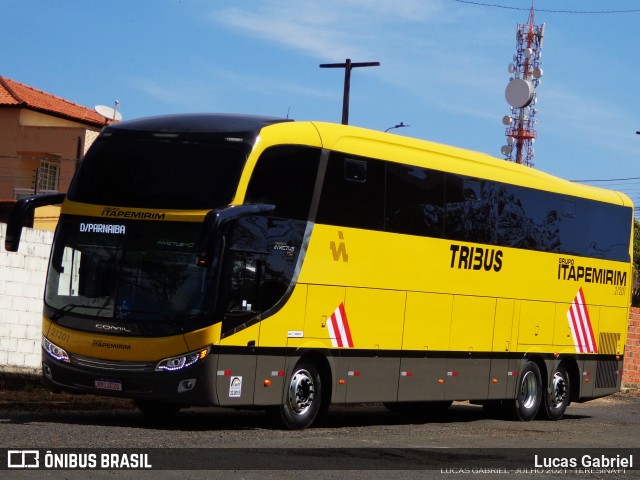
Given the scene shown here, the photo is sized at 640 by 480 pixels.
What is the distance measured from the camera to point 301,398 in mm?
17344

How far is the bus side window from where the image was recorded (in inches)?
640

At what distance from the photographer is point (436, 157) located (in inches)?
789

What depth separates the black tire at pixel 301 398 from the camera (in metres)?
17.0

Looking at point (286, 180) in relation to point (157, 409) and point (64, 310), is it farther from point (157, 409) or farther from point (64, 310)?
point (157, 409)

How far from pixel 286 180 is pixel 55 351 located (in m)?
3.53

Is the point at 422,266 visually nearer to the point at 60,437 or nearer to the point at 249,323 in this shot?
the point at 249,323

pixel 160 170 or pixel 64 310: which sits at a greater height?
pixel 160 170

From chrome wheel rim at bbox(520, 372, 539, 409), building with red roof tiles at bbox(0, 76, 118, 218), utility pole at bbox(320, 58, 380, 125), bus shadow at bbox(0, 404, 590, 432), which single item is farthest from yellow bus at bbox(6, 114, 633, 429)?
building with red roof tiles at bbox(0, 76, 118, 218)

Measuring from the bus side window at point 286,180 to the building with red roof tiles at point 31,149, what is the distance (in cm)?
3595

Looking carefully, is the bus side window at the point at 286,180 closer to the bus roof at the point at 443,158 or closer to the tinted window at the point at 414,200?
the bus roof at the point at 443,158

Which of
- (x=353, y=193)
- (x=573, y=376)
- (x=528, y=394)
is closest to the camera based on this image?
(x=353, y=193)

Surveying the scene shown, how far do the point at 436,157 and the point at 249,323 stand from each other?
5.13 metres

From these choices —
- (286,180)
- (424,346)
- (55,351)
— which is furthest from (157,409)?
(424,346)

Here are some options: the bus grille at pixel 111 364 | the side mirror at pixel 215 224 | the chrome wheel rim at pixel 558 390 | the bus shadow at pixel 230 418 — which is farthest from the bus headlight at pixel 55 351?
the chrome wheel rim at pixel 558 390
